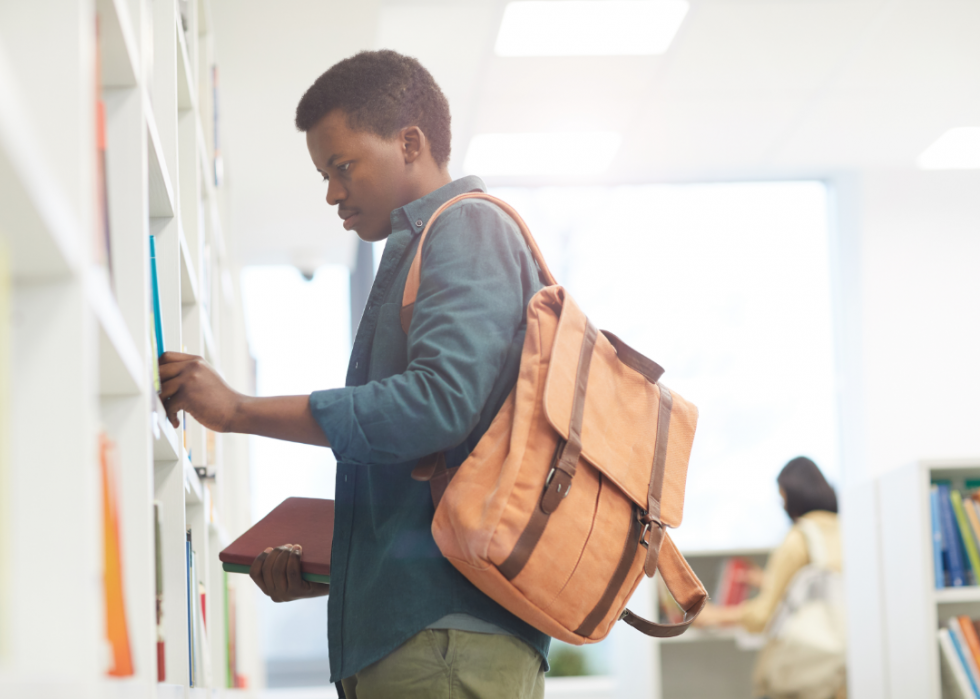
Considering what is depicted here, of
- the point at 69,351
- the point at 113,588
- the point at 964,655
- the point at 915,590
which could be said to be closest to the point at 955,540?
the point at 915,590

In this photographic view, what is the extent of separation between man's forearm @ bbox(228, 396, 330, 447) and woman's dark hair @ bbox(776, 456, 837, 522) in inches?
120

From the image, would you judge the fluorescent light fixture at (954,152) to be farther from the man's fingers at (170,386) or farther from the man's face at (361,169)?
the man's fingers at (170,386)

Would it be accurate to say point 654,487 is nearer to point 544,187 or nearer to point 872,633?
point 872,633

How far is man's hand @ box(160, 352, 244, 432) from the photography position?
101 cm

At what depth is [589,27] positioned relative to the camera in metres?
3.25

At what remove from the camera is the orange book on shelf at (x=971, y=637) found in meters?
2.73

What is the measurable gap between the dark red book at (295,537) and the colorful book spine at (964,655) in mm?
2085

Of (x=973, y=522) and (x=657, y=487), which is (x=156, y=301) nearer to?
(x=657, y=487)

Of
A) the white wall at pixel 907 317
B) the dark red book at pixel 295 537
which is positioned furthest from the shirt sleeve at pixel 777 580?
the dark red book at pixel 295 537

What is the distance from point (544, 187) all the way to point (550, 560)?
149 inches

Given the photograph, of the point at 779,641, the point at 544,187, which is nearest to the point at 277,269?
the point at 544,187

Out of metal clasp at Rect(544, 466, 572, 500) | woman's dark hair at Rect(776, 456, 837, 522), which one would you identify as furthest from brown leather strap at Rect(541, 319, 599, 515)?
woman's dark hair at Rect(776, 456, 837, 522)

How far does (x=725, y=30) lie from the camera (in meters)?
3.31

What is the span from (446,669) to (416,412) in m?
0.25
